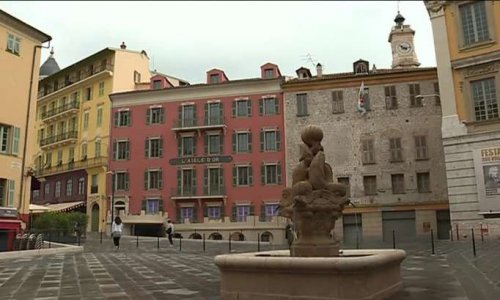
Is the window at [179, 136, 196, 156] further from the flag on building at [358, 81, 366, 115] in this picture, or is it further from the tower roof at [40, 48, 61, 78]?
the tower roof at [40, 48, 61, 78]

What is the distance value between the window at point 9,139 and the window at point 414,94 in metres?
25.9

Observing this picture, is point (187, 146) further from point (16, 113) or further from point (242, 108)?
point (16, 113)

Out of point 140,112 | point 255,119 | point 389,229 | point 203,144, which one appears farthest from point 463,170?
point 140,112

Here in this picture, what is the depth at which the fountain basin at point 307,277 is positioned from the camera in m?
6.29

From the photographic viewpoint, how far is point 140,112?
40719mm

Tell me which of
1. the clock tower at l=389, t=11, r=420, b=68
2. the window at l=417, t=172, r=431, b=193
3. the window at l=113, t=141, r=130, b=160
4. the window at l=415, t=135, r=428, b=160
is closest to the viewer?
the window at l=417, t=172, r=431, b=193

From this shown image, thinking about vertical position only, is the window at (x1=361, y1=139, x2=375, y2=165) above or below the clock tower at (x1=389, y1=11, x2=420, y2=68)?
below

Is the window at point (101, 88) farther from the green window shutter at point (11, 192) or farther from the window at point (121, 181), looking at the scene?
the green window shutter at point (11, 192)

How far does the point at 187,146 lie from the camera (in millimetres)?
38875

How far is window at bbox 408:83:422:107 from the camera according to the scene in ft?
111

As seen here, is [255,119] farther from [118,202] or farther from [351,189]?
[118,202]

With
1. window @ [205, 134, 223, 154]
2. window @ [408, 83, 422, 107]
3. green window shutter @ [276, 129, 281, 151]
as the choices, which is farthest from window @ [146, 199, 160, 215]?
window @ [408, 83, 422, 107]

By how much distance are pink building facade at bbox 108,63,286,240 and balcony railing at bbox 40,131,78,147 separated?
6224mm

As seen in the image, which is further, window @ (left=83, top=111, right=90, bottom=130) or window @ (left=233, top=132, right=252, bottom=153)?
window @ (left=83, top=111, right=90, bottom=130)
